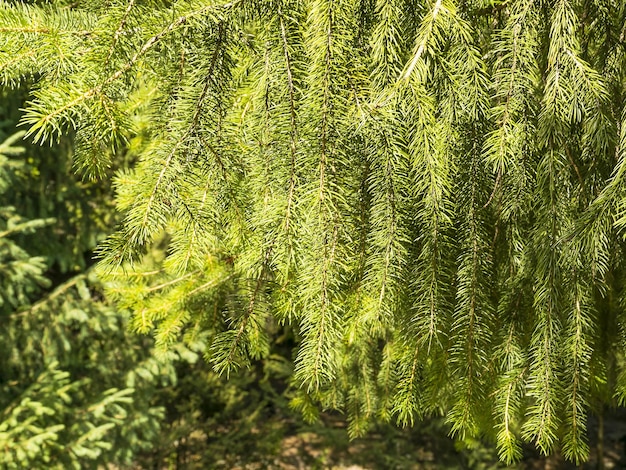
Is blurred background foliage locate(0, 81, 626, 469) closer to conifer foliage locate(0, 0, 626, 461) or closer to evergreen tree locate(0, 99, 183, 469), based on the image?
evergreen tree locate(0, 99, 183, 469)

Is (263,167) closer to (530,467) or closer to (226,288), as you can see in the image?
(226,288)

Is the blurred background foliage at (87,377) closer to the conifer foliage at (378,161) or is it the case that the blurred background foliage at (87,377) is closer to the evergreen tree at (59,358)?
the evergreen tree at (59,358)

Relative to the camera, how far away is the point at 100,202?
238 inches

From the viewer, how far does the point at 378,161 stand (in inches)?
52.7

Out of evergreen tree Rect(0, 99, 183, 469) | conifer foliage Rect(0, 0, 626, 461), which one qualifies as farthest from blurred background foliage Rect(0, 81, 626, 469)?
conifer foliage Rect(0, 0, 626, 461)

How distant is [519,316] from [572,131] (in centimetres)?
50

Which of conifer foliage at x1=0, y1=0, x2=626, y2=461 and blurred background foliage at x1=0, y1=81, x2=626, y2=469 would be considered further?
blurred background foliage at x1=0, y1=81, x2=626, y2=469

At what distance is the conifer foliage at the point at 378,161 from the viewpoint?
1.27 meters

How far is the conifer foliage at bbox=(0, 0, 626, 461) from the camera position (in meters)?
1.27

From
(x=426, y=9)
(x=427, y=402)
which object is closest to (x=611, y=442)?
(x=427, y=402)

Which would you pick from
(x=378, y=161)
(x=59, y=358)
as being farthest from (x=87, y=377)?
(x=378, y=161)

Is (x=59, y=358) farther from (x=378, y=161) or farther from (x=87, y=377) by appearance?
(x=378, y=161)

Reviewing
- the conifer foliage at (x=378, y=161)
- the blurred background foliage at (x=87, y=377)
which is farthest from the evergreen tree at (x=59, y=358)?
the conifer foliage at (x=378, y=161)

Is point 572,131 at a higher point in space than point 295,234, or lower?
higher
